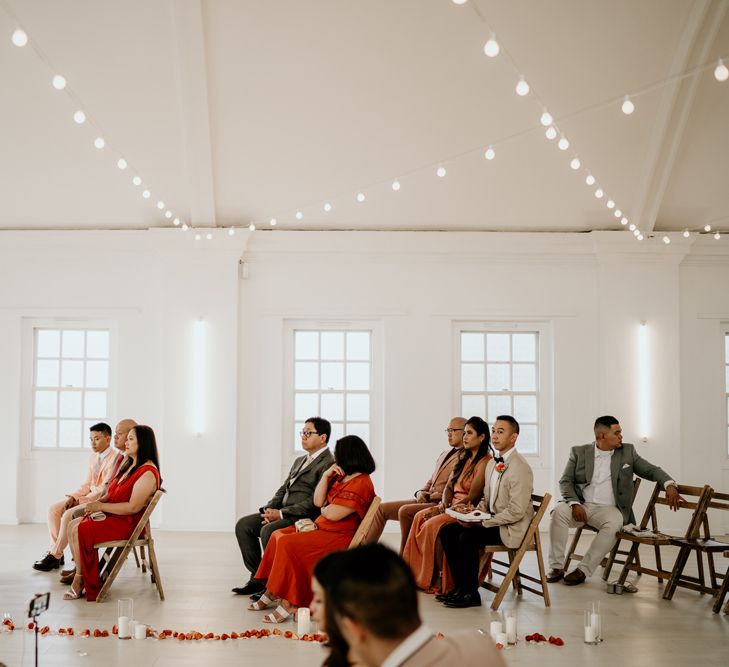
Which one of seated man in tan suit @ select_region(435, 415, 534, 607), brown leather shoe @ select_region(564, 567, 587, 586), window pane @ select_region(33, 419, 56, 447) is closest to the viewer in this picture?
seated man in tan suit @ select_region(435, 415, 534, 607)

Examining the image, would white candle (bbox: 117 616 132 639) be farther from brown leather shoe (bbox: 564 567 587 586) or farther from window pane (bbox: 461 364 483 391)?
window pane (bbox: 461 364 483 391)

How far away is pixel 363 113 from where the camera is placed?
25.0 ft

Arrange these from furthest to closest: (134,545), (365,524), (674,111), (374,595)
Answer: (674,111) < (134,545) < (365,524) < (374,595)

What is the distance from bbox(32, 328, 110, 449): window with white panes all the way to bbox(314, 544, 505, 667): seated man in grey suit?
7.99 metres

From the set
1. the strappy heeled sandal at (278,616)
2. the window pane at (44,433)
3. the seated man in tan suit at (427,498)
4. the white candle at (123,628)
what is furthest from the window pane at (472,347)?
the white candle at (123,628)

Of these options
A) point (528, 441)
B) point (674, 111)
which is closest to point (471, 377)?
point (528, 441)

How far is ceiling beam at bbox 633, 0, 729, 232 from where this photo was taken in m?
6.71

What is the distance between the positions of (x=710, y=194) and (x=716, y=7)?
2390mm

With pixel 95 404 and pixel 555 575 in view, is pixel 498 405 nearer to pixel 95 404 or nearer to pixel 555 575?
pixel 555 575

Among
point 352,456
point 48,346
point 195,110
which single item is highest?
point 195,110

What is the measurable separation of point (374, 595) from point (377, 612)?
4 cm

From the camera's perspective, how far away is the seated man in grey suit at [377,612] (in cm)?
167

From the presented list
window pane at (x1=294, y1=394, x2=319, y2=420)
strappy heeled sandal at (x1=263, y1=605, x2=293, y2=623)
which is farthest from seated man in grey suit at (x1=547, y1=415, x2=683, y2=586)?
window pane at (x1=294, y1=394, x2=319, y2=420)

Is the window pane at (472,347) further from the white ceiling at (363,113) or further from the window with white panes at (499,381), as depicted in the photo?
the white ceiling at (363,113)
